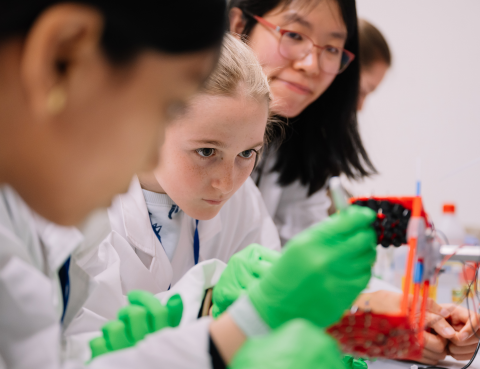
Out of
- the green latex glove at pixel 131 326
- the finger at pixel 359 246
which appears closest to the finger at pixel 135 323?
the green latex glove at pixel 131 326

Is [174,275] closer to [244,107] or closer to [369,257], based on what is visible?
[244,107]

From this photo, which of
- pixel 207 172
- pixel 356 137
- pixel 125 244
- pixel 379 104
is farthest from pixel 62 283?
pixel 379 104

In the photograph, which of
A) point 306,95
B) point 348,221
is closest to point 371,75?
point 306,95

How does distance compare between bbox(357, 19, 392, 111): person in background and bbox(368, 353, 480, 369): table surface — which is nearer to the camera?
bbox(368, 353, 480, 369): table surface

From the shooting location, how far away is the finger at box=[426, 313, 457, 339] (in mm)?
967

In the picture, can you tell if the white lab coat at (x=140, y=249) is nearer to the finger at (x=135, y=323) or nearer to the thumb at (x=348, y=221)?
the finger at (x=135, y=323)

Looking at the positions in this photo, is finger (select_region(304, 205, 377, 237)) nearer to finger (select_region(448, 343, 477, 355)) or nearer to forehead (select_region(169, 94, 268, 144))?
forehead (select_region(169, 94, 268, 144))

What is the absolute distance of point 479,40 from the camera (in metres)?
2.43

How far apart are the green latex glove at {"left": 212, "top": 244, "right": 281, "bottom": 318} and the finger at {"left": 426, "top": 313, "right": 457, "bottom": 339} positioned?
413 mm

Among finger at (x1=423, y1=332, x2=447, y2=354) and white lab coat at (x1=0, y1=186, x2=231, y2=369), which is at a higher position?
white lab coat at (x1=0, y1=186, x2=231, y2=369)

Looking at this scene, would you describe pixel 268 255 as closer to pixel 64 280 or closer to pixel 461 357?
pixel 64 280

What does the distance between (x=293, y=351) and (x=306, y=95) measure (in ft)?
3.85

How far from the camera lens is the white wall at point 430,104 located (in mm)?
2426

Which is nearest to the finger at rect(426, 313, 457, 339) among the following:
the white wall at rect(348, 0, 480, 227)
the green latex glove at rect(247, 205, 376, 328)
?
the green latex glove at rect(247, 205, 376, 328)
